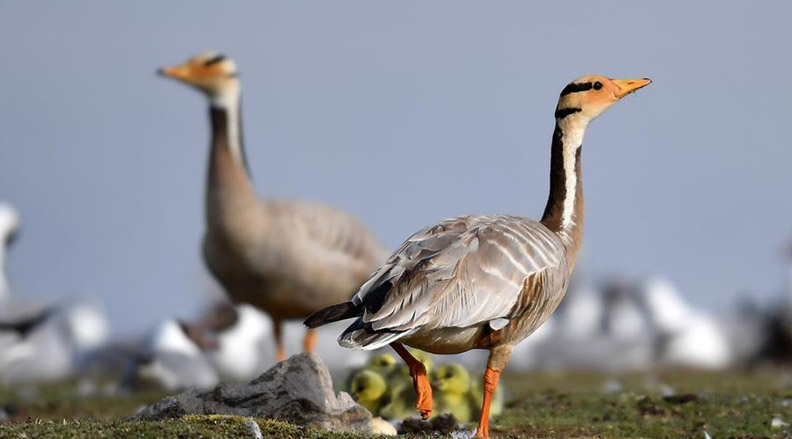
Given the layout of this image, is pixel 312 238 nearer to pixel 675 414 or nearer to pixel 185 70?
pixel 185 70

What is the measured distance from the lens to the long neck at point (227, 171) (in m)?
15.1

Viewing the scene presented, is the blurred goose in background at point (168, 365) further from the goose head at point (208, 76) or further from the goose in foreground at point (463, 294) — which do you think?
the goose in foreground at point (463, 294)

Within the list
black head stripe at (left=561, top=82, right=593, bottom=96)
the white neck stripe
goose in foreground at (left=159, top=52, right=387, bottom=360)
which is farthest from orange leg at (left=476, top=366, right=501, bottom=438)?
the white neck stripe

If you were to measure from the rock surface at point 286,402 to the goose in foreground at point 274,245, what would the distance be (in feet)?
20.6

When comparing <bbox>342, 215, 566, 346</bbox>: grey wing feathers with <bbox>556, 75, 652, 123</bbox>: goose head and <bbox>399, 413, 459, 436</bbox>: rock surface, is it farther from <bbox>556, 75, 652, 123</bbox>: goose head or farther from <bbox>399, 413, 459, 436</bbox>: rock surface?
<bbox>556, 75, 652, 123</bbox>: goose head

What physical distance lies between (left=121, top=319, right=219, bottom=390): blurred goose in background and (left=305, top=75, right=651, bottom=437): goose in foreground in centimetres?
893

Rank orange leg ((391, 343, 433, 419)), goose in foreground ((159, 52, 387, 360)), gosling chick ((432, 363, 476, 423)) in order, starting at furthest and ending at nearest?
goose in foreground ((159, 52, 387, 360)) < gosling chick ((432, 363, 476, 423)) < orange leg ((391, 343, 433, 419))

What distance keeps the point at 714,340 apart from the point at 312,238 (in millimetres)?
14051

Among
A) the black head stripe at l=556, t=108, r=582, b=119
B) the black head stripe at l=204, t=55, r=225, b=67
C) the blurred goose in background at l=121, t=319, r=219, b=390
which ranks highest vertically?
the black head stripe at l=204, t=55, r=225, b=67

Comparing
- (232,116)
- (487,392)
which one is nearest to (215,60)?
(232,116)

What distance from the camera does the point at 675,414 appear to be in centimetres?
1099

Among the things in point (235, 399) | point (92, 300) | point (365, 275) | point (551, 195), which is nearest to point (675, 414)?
point (551, 195)

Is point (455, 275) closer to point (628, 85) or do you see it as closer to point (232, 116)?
point (628, 85)

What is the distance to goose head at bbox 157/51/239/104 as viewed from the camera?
16406mm
